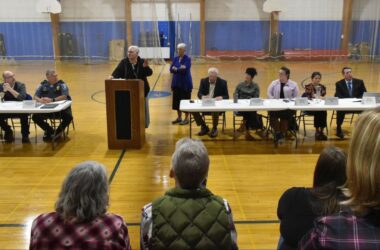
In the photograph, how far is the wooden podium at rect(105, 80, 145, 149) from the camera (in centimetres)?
655

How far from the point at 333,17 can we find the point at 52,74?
14571 mm

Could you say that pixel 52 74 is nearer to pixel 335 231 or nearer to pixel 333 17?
pixel 335 231

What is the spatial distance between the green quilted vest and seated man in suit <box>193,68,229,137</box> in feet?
17.0

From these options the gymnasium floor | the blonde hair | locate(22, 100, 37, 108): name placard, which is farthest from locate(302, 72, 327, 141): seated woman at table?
the blonde hair

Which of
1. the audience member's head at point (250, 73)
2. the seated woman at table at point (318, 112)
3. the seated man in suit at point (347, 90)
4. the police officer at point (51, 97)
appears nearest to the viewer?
the police officer at point (51, 97)

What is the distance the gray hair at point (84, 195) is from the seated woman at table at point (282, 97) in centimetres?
503

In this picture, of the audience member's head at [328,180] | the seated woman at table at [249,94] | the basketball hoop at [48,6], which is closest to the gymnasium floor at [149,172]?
the seated woman at table at [249,94]

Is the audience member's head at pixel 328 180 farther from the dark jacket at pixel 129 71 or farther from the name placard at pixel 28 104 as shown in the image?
the name placard at pixel 28 104

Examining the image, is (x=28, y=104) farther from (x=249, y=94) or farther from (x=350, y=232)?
(x=350, y=232)

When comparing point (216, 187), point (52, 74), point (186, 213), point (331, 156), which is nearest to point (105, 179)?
point (186, 213)

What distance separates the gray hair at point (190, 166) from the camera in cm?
240

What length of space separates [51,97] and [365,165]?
21.7 feet

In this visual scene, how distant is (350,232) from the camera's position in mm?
1323

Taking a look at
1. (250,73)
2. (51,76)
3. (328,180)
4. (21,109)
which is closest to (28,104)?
(21,109)
